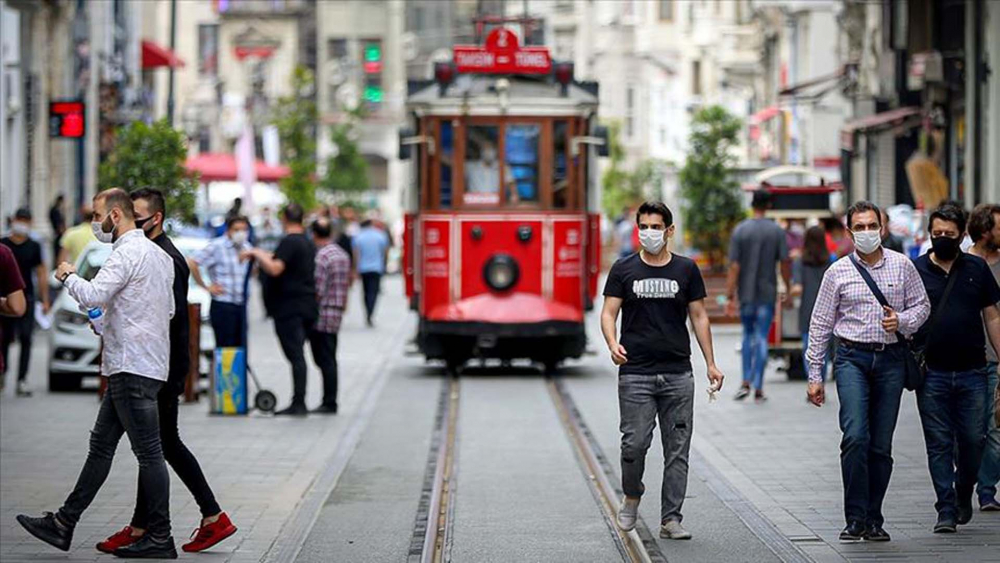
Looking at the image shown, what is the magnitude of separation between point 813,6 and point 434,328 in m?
24.0

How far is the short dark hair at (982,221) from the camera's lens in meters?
11.4

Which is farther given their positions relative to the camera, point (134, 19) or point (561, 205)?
point (134, 19)

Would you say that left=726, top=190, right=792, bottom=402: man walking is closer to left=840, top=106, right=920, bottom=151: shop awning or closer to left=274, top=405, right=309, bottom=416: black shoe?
left=274, top=405, right=309, bottom=416: black shoe

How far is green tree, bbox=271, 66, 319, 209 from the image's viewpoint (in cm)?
4988

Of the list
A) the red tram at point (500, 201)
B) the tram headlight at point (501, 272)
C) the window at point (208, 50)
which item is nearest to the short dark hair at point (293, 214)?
the red tram at point (500, 201)

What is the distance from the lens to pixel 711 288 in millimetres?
33531

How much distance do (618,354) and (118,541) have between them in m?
2.76

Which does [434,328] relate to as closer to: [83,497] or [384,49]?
[83,497]

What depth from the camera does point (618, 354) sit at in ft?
34.7

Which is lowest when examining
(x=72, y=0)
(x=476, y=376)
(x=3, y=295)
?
(x=476, y=376)

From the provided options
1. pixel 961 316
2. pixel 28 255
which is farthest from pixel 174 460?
pixel 28 255

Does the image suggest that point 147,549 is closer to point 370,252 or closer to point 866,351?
point 866,351

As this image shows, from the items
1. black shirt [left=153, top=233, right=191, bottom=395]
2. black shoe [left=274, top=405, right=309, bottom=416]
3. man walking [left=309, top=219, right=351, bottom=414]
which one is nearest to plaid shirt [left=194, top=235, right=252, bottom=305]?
man walking [left=309, top=219, right=351, bottom=414]

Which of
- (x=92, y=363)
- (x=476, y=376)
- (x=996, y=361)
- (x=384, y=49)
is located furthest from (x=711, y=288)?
(x=384, y=49)
